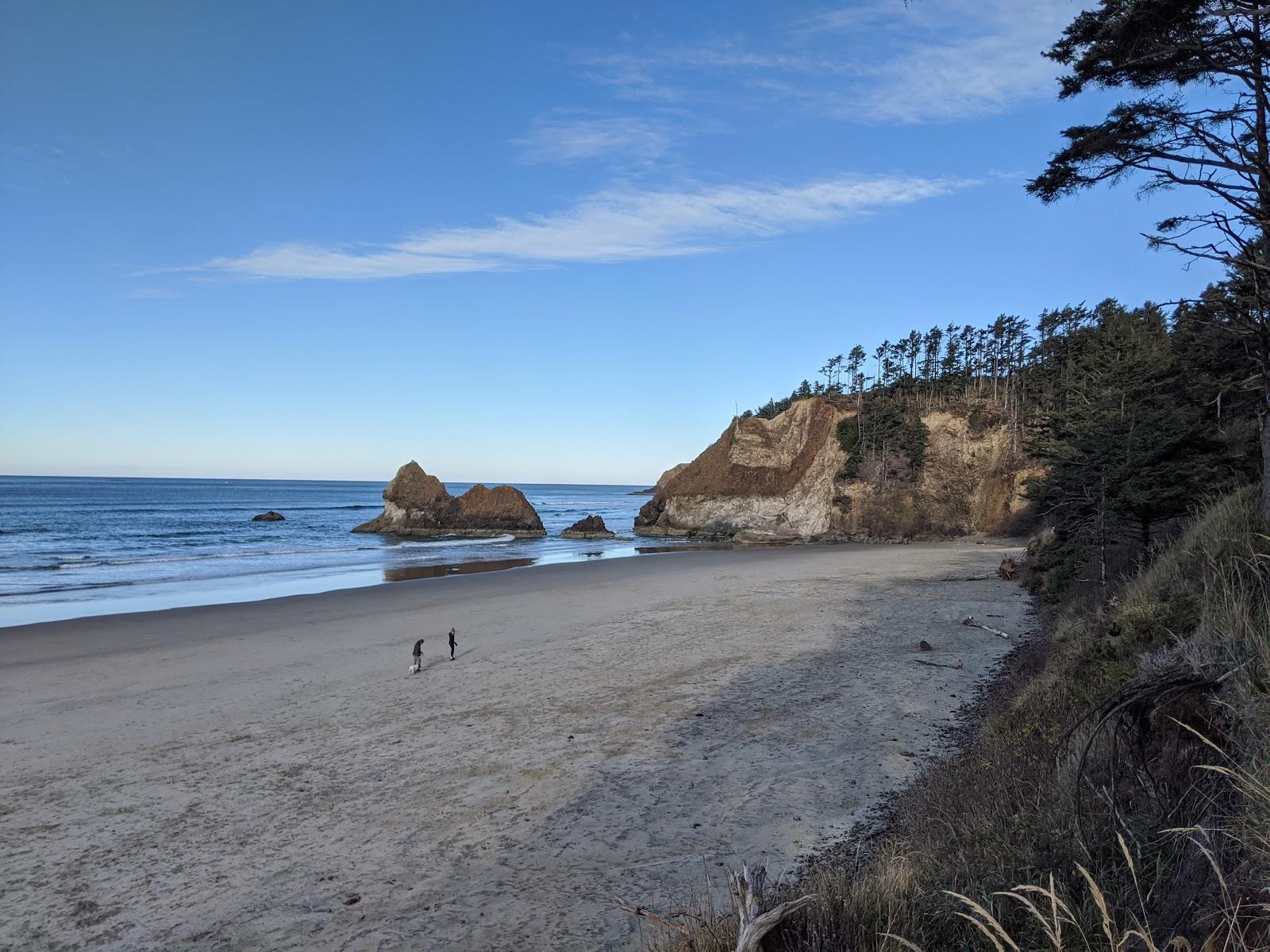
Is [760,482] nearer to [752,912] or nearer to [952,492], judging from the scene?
[952,492]

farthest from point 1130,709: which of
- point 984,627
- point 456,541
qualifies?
point 456,541

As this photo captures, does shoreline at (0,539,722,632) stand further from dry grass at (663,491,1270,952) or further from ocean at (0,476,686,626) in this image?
dry grass at (663,491,1270,952)

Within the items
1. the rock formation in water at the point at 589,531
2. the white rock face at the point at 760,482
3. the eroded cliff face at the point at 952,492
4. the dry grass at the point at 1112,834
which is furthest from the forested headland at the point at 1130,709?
the rock formation in water at the point at 589,531

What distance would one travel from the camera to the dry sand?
5.33 m

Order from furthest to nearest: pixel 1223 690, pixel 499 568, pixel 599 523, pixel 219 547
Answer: pixel 599 523 → pixel 219 547 → pixel 499 568 → pixel 1223 690

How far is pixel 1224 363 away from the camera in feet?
68.1

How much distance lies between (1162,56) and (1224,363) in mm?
18160

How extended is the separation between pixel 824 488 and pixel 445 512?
30.8m

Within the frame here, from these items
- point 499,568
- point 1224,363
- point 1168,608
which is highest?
point 1224,363

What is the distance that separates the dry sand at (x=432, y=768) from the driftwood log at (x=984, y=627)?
333 millimetres

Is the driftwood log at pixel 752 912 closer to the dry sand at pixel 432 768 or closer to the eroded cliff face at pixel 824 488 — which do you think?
the dry sand at pixel 432 768

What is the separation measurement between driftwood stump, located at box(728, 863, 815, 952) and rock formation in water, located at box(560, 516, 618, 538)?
51178mm

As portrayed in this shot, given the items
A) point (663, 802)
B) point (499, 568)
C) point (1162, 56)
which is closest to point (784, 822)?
point (663, 802)

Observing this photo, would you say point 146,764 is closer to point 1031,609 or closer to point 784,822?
point 784,822
